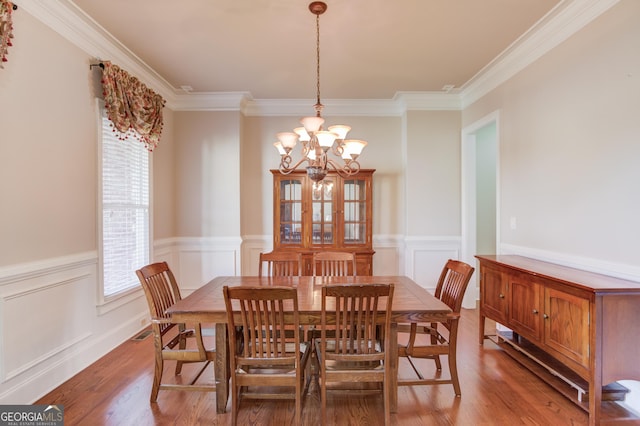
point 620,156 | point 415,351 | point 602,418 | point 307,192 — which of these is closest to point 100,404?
point 415,351

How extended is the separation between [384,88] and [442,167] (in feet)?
4.39

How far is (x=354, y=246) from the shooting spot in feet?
14.3

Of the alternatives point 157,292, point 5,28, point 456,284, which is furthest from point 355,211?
point 5,28

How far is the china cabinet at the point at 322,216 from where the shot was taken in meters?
4.32

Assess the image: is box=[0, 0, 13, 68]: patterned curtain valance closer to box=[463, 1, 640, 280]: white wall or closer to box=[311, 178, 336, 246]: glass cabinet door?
box=[311, 178, 336, 246]: glass cabinet door

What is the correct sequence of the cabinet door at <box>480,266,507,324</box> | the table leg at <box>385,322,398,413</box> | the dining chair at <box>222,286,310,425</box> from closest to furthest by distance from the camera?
the dining chair at <box>222,286,310,425</box>
the table leg at <box>385,322,398,413</box>
the cabinet door at <box>480,266,507,324</box>

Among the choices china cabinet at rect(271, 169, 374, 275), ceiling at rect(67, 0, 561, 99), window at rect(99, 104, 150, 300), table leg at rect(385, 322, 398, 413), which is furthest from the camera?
china cabinet at rect(271, 169, 374, 275)

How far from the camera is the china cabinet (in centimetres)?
432

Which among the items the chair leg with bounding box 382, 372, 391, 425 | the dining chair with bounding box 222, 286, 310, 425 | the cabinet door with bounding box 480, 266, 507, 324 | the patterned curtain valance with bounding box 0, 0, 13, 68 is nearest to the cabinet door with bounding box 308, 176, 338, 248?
the cabinet door with bounding box 480, 266, 507, 324

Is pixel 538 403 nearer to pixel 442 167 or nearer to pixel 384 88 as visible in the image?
pixel 442 167

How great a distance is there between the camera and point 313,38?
293cm

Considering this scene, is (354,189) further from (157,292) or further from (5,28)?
(5,28)

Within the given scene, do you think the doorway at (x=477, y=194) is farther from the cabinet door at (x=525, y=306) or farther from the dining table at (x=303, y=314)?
the dining table at (x=303, y=314)

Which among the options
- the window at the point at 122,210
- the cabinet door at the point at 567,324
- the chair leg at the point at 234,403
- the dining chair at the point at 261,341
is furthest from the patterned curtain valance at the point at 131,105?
the cabinet door at the point at 567,324
